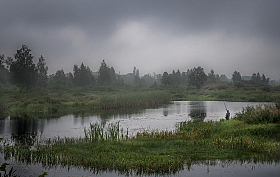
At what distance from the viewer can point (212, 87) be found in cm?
9869

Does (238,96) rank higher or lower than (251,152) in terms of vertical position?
higher

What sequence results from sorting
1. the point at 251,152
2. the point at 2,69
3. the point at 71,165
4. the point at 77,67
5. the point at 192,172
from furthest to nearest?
the point at 77,67 → the point at 2,69 → the point at 251,152 → the point at 71,165 → the point at 192,172

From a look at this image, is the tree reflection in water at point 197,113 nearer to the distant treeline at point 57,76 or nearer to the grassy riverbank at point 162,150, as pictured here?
the grassy riverbank at point 162,150

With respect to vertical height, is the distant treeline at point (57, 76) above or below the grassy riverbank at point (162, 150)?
above

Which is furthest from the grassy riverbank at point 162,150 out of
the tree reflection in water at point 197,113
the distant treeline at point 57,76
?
the distant treeline at point 57,76

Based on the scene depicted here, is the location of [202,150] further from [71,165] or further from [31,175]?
[31,175]

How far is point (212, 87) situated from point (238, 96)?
25733 millimetres

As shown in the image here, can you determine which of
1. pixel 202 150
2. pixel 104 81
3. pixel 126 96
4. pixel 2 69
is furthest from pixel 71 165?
pixel 104 81

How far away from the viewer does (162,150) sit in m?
15.2

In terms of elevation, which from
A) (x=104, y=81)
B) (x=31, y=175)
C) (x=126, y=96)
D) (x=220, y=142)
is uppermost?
(x=104, y=81)

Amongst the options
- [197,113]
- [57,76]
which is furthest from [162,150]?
[57,76]

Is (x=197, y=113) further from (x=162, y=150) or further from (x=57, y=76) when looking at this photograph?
(x=57, y=76)

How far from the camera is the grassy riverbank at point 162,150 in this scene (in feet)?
41.9

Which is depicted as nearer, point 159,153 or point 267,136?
point 159,153
